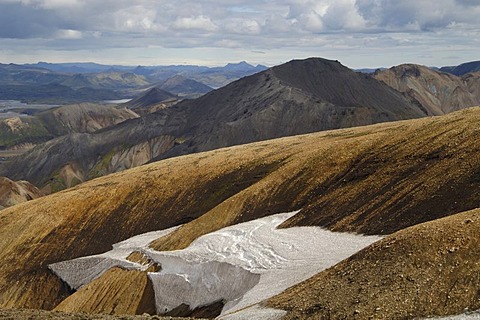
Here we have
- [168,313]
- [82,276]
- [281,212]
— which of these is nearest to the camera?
[168,313]

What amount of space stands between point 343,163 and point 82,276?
33639 mm

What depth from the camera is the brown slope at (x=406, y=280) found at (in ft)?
73.7

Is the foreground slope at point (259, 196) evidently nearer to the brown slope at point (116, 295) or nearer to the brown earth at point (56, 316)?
the brown slope at point (116, 295)

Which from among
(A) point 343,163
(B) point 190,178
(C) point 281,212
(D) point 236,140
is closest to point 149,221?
(B) point 190,178

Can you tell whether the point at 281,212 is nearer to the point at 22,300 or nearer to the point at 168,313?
the point at 168,313

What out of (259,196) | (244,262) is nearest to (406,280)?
(244,262)

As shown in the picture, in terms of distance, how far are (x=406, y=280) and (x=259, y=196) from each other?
3349cm

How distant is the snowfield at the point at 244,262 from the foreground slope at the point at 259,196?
9.11 ft

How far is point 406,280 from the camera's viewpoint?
24.1 metres

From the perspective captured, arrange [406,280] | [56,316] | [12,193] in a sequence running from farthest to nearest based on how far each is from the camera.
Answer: [12,193]
[56,316]
[406,280]

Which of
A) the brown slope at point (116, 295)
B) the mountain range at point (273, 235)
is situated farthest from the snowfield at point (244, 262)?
the brown slope at point (116, 295)

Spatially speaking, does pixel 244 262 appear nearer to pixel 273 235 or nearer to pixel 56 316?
pixel 273 235

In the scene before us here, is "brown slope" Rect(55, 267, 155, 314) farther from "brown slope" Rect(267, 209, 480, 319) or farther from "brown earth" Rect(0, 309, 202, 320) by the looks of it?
"brown slope" Rect(267, 209, 480, 319)

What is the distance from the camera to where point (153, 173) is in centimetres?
7706
